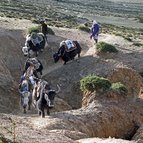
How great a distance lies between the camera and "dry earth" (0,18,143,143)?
17.5 m

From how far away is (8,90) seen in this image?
79.0 feet

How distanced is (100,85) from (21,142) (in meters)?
10.1

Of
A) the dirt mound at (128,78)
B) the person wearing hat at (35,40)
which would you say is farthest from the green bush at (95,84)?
the person wearing hat at (35,40)

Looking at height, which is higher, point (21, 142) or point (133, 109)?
point (21, 142)

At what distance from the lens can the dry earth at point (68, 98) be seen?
17.5 m

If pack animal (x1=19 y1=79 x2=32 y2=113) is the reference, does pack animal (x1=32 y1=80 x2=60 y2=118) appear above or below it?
above

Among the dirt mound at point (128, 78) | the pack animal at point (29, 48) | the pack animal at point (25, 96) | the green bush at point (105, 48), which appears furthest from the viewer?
the green bush at point (105, 48)

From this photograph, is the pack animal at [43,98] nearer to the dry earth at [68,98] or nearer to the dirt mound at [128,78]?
the dry earth at [68,98]

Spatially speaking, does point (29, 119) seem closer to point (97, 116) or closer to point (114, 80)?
point (97, 116)

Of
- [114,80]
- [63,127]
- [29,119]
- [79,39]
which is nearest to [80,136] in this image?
[63,127]

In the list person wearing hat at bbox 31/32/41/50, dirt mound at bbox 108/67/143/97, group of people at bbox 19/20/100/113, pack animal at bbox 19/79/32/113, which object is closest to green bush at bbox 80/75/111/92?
group of people at bbox 19/20/100/113

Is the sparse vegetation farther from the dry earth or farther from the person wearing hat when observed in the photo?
the person wearing hat

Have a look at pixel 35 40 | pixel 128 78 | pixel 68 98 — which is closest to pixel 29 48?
pixel 35 40

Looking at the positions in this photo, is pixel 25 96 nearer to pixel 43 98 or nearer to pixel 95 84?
pixel 43 98
